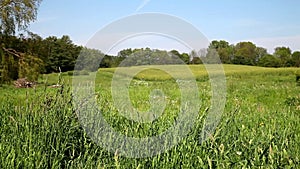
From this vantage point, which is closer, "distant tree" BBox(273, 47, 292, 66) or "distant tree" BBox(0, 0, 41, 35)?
"distant tree" BBox(0, 0, 41, 35)

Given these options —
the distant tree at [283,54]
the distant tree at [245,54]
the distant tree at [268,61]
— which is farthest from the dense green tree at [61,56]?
the distant tree at [283,54]

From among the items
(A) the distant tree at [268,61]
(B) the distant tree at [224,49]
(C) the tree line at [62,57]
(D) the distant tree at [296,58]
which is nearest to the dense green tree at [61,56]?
(C) the tree line at [62,57]

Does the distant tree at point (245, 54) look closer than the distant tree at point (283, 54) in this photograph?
Yes

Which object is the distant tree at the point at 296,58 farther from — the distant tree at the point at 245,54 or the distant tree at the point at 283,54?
the distant tree at the point at 245,54

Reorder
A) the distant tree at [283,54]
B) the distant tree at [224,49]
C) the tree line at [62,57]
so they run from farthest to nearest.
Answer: the distant tree at [283,54] → the distant tree at [224,49] → the tree line at [62,57]

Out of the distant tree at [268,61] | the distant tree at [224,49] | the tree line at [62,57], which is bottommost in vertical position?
the tree line at [62,57]

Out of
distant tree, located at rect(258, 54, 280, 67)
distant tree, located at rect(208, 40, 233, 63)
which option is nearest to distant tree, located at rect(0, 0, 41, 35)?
distant tree, located at rect(208, 40, 233, 63)

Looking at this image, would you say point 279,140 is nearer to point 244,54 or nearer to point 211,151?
point 211,151

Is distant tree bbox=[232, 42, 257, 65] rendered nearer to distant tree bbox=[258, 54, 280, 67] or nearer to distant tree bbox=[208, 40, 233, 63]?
distant tree bbox=[258, 54, 280, 67]

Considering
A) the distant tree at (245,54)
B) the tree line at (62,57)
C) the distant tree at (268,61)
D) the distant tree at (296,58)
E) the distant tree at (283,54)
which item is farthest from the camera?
the distant tree at (283,54)

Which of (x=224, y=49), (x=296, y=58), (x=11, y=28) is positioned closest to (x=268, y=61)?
(x=296, y=58)

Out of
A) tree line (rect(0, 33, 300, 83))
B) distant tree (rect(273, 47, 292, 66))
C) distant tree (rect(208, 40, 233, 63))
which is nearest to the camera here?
tree line (rect(0, 33, 300, 83))

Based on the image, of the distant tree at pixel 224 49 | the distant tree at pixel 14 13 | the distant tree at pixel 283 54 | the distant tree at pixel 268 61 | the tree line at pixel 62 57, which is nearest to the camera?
the tree line at pixel 62 57

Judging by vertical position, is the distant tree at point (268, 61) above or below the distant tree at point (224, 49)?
below
